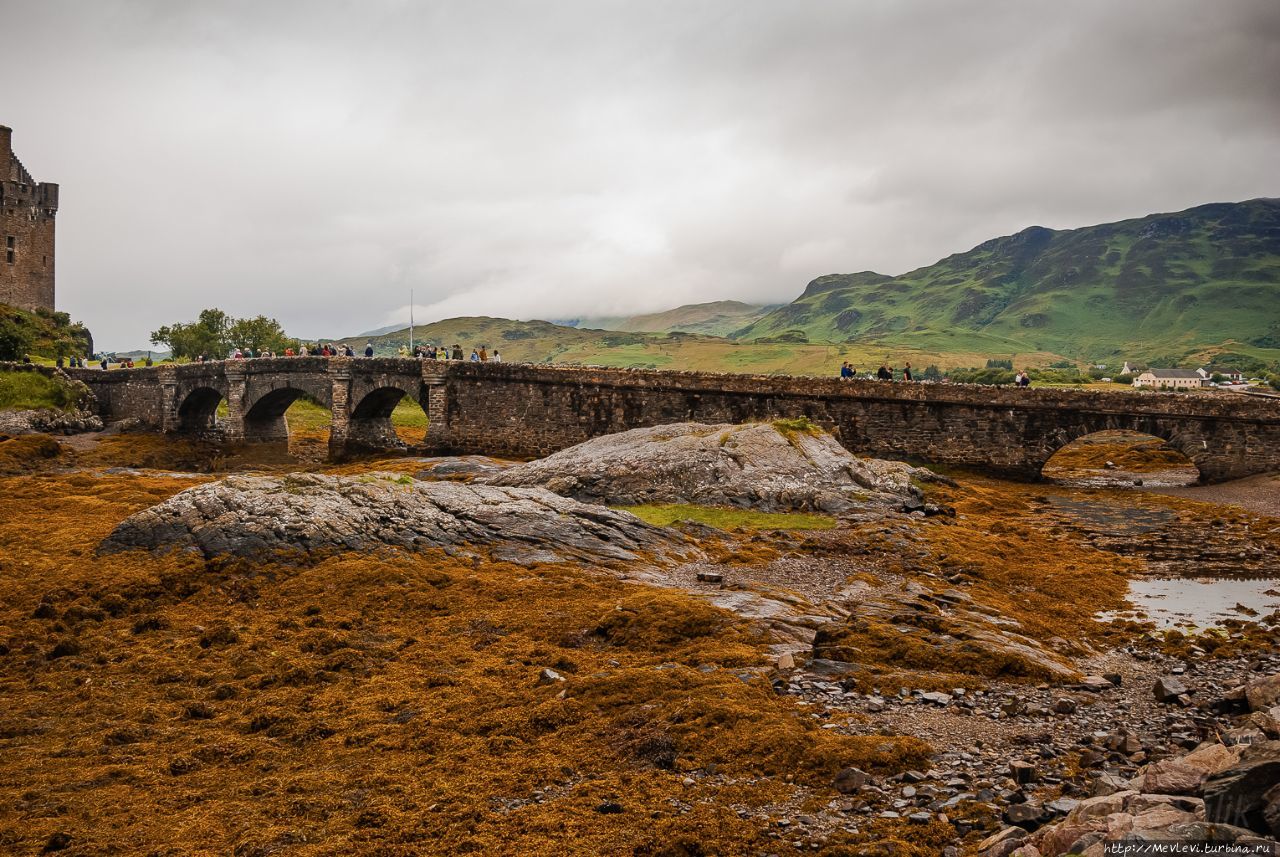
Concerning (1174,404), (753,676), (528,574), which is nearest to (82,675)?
(528,574)

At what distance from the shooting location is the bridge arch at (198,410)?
6906 cm

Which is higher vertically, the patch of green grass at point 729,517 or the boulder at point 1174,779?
the boulder at point 1174,779

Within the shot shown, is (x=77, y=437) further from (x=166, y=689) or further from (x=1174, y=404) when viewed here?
(x=1174, y=404)

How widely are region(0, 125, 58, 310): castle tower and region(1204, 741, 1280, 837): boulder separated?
116 meters

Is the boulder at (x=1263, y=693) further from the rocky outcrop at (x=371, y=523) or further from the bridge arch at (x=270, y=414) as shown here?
the bridge arch at (x=270, y=414)

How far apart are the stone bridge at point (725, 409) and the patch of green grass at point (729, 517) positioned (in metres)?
13.9

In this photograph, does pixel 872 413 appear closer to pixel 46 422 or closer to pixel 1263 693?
pixel 1263 693

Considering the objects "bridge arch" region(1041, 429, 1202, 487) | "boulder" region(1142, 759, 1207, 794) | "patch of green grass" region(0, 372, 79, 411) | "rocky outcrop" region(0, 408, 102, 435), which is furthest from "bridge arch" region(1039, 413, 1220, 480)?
"patch of green grass" region(0, 372, 79, 411)

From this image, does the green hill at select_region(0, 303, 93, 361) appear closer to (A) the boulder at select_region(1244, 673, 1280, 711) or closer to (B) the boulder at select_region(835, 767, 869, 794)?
(B) the boulder at select_region(835, 767, 869, 794)

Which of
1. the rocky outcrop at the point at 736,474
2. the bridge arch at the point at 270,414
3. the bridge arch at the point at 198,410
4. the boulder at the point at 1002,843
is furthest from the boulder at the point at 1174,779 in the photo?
the bridge arch at the point at 198,410

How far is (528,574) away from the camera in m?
22.7

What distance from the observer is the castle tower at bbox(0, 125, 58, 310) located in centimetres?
9688

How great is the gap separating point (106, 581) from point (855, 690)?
59.7 feet

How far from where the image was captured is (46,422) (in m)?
65.9
